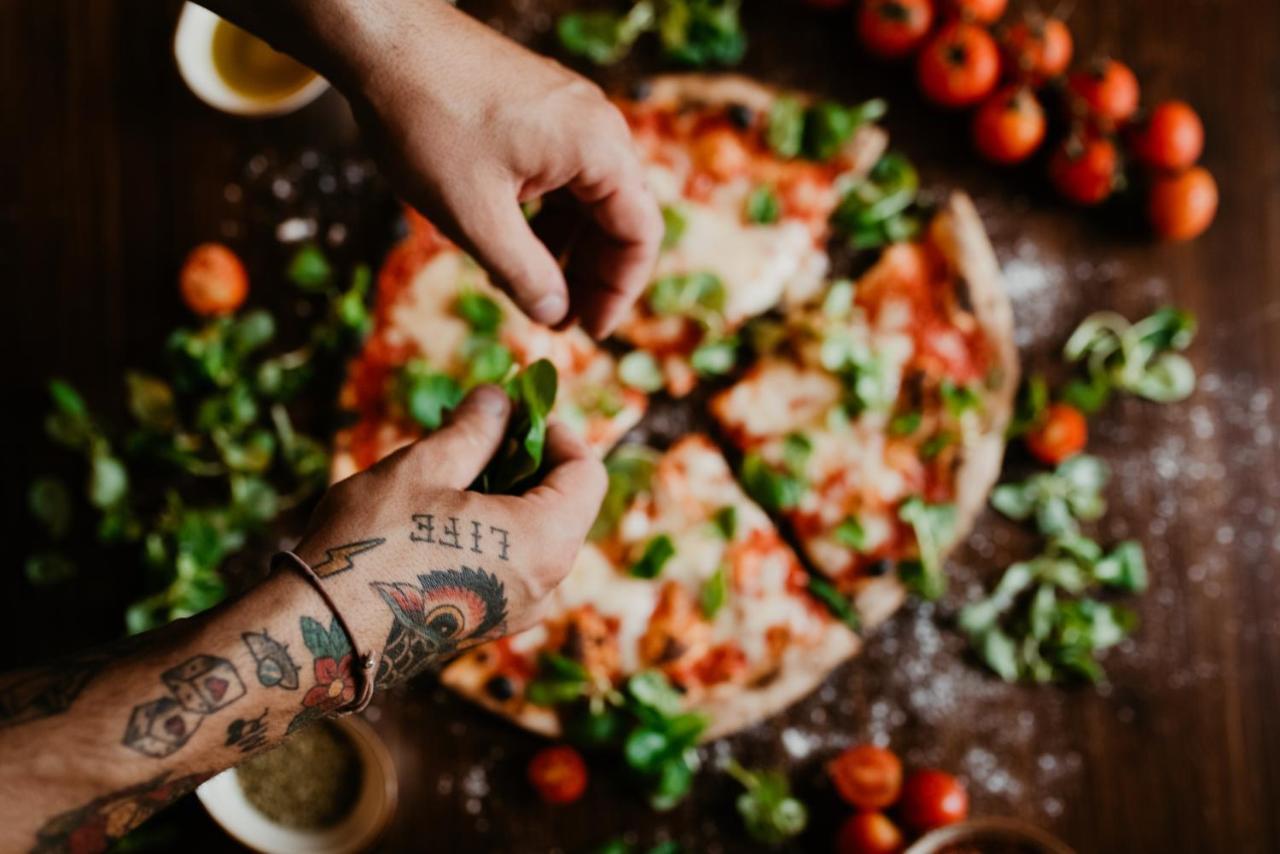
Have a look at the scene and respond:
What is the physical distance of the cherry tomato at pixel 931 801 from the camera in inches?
102

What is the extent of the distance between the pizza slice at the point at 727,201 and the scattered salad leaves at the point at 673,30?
75mm

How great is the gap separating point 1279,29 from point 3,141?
3.68 metres

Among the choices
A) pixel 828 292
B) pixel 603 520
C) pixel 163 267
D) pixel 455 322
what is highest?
pixel 163 267

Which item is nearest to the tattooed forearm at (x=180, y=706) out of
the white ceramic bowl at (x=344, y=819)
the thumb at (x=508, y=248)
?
the thumb at (x=508, y=248)

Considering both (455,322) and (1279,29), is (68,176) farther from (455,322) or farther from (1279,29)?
(1279,29)

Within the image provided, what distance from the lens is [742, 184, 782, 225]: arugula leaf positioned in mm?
2723

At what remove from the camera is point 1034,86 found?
9.38ft

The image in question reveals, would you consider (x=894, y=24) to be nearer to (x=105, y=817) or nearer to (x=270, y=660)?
(x=270, y=660)

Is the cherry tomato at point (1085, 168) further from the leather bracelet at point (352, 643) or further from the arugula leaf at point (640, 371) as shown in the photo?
the leather bracelet at point (352, 643)

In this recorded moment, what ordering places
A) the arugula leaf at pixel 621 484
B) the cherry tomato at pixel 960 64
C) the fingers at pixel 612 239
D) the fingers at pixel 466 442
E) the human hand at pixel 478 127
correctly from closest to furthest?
the fingers at pixel 466 442 < the human hand at pixel 478 127 < the fingers at pixel 612 239 < the arugula leaf at pixel 621 484 < the cherry tomato at pixel 960 64

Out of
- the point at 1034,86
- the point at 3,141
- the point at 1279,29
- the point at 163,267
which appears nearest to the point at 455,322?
the point at 163,267

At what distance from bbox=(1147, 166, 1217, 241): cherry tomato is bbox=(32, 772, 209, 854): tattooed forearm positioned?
272cm

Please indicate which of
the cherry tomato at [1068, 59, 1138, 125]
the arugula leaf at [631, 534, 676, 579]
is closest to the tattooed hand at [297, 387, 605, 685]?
the arugula leaf at [631, 534, 676, 579]

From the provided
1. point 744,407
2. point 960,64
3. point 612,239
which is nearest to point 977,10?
point 960,64
